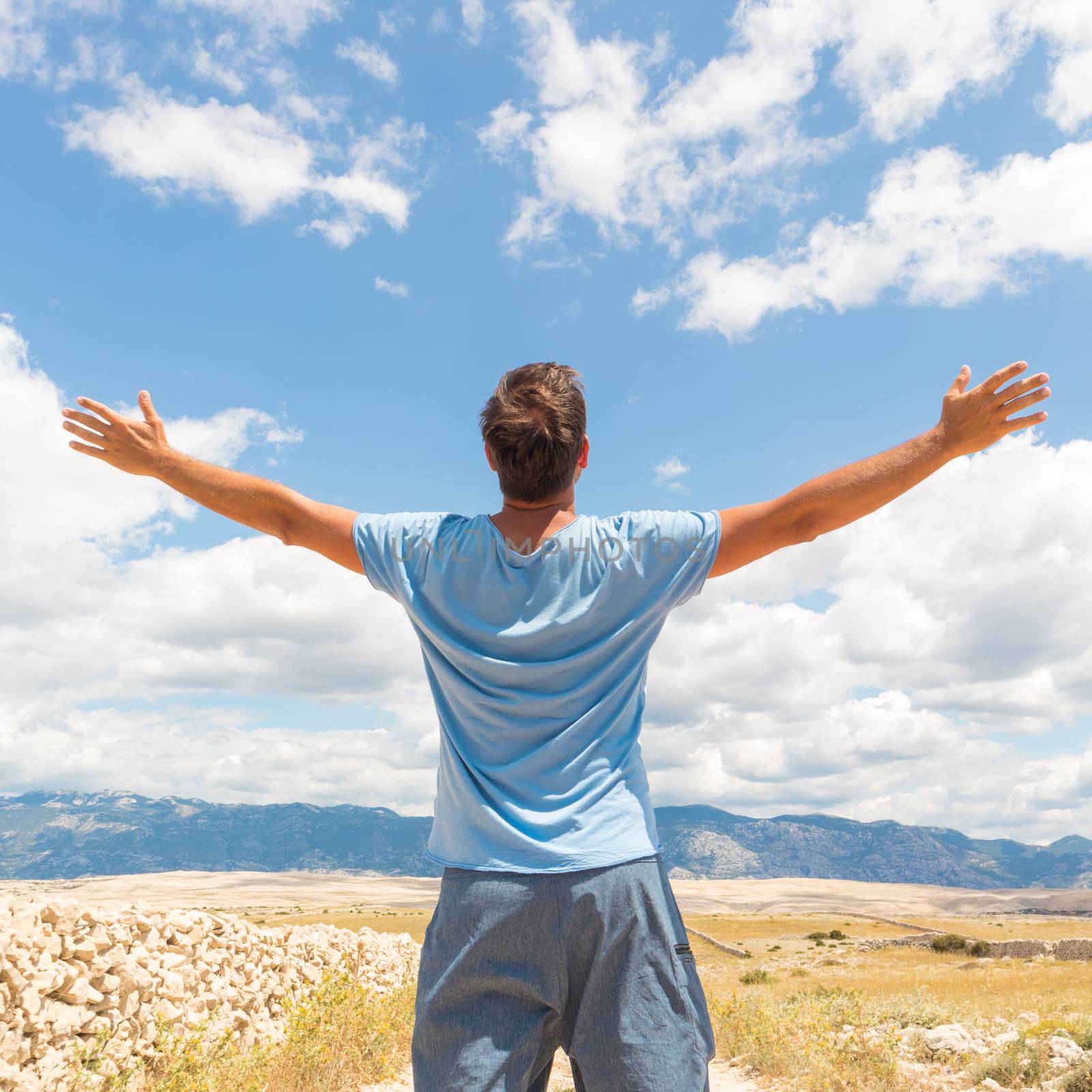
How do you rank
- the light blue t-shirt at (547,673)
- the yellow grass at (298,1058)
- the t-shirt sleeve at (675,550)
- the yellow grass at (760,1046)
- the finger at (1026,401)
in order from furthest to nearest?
the yellow grass at (760,1046)
the yellow grass at (298,1058)
the finger at (1026,401)
the t-shirt sleeve at (675,550)
the light blue t-shirt at (547,673)

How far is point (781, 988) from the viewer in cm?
2797

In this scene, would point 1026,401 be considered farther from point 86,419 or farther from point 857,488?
point 86,419

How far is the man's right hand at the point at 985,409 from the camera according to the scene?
2553 mm

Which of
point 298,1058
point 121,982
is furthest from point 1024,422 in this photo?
point 121,982

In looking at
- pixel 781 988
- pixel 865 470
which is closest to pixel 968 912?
pixel 781 988

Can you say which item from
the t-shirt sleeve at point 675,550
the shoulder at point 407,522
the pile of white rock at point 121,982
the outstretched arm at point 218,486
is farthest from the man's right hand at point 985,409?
the pile of white rock at point 121,982

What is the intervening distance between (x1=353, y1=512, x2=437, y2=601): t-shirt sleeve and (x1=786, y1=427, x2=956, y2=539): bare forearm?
1093mm

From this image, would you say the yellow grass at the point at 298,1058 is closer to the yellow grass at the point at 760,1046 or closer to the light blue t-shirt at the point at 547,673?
the yellow grass at the point at 760,1046

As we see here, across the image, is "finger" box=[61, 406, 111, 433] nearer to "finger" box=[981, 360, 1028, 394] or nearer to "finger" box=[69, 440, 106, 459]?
"finger" box=[69, 440, 106, 459]

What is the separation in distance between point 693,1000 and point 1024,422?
6.25 ft

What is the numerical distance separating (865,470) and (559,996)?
1629mm

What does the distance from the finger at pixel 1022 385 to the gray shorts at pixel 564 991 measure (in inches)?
68.0

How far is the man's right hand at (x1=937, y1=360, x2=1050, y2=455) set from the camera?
255 centimetres

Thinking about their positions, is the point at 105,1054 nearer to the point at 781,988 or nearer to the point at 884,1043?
the point at 884,1043
